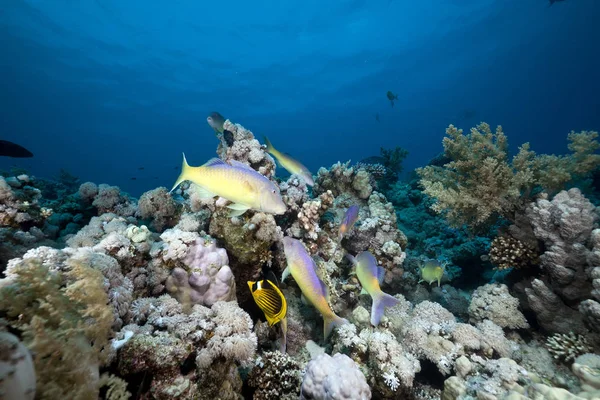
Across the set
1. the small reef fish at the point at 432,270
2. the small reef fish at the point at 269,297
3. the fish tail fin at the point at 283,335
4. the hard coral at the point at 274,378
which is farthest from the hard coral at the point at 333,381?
the small reef fish at the point at 432,270

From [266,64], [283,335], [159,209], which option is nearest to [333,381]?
[283,335]

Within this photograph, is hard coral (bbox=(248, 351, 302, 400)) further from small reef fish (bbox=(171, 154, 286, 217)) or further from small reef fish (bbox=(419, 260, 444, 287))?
small reef fish (bbox=(419, 260, 444, 287))

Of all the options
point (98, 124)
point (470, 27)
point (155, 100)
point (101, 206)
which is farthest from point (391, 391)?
point (98, 124)

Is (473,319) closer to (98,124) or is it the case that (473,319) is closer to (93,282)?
(93,282)

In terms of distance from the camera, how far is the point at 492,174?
14.5 feet

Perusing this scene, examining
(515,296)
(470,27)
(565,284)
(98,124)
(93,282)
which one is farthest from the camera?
(98,124)

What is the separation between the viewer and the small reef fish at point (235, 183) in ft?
7.91

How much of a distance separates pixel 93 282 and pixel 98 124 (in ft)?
346

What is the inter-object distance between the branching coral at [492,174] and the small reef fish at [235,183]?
12.0 ft

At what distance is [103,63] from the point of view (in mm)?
47719

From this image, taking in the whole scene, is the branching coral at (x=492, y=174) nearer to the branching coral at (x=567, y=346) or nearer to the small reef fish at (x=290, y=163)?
the branching coral at (x=567, y=346)

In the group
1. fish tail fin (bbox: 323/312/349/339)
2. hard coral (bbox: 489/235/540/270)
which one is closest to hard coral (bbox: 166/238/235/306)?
fish tail fin (bbox: 323/312/349/339)

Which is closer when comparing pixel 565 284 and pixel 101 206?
pixel 565 284

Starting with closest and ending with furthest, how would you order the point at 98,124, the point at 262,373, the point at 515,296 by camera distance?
the point at 262,373, the point at 515,296, the point at 98,124
